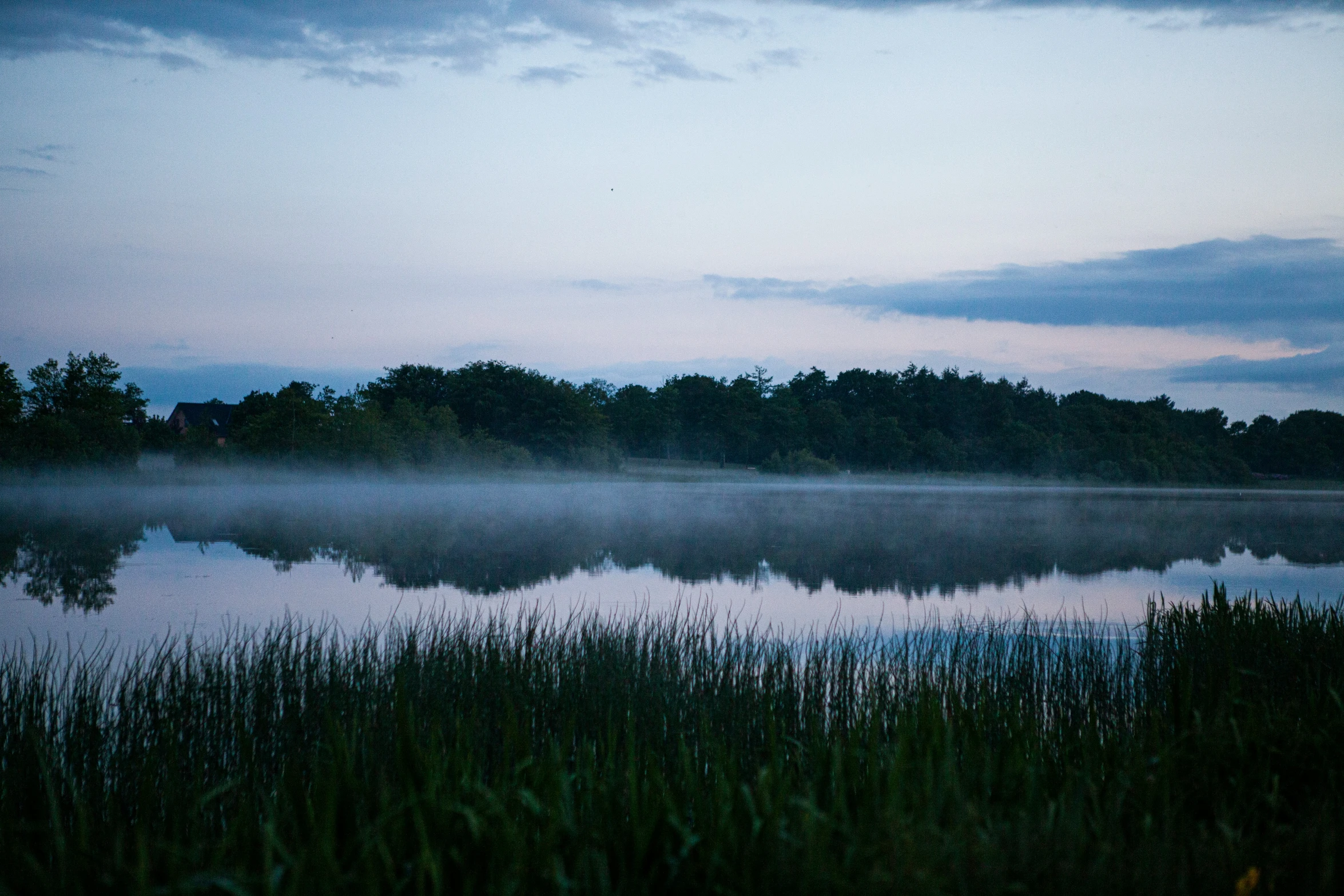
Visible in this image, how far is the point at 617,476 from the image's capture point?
64188mm

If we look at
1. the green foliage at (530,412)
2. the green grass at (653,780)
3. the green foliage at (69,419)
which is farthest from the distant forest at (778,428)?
the green grass at (653,780)

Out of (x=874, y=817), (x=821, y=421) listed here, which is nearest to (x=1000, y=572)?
(x=874, y=817)

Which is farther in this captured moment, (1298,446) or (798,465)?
(1298,446)

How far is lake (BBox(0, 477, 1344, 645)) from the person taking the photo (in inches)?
565

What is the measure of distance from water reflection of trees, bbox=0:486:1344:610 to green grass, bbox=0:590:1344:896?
368 inches

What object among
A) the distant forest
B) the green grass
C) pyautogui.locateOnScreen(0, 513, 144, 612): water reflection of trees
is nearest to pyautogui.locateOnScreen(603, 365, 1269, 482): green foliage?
the distant forest

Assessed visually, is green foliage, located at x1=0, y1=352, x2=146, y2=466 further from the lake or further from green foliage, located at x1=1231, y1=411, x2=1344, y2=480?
green foliage, located at x1=1231, y1=411, x2=1344, y2=480

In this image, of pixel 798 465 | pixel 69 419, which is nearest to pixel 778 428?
pixel 798 465

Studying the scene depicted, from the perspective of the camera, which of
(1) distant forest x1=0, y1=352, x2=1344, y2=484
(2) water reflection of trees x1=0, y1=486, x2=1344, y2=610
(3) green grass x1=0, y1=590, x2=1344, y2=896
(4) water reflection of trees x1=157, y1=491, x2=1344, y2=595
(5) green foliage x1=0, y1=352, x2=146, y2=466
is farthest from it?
(1) distant forest x1=0, y1=352, x2=1344, y2=484

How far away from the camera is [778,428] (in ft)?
275

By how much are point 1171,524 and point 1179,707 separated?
1333 inches

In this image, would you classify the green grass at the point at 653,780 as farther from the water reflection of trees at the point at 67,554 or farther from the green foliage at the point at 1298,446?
the green foliage at the point at 1298,446

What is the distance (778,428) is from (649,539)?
59.2 meters

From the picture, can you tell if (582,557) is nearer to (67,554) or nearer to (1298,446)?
(67,554)
